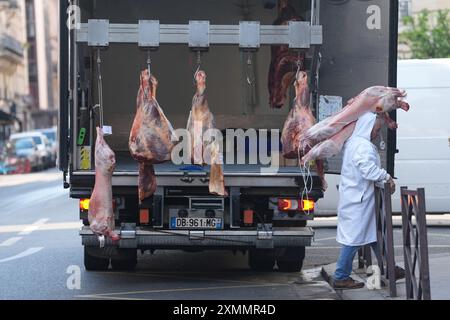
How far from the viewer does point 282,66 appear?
11.9 meters

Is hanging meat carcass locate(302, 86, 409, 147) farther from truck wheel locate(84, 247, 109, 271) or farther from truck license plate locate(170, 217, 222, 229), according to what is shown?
truck wheel locate(84, 247, 109, 271)

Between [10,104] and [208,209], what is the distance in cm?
6938

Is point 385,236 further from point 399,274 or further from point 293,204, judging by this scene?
point 293,204

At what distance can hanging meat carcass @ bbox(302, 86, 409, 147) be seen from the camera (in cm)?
980

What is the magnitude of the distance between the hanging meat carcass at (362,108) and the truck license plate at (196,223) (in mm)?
1266

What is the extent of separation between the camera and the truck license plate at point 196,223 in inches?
405

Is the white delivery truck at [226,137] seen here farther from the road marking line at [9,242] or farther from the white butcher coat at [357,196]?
the road marking line at [9,242]

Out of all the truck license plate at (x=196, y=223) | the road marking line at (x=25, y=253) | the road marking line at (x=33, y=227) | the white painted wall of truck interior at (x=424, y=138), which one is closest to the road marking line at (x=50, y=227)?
the road marking line at (x=33, y=227)

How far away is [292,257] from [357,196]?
1941mm

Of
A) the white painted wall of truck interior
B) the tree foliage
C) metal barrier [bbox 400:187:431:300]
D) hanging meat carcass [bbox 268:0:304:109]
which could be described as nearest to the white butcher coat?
metal barrier [bbox 400:187:431:300]

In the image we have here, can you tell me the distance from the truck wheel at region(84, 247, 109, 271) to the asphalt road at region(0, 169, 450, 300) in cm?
9

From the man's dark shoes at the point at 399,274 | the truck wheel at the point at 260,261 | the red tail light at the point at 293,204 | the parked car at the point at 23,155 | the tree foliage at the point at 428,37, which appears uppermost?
the tree foliage at the point at 428,37

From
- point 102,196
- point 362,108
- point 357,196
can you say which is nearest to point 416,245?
point 357,196

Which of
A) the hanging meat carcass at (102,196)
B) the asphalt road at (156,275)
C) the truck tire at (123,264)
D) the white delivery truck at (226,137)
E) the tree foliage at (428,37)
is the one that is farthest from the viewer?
the tree foliage at (428,37)
